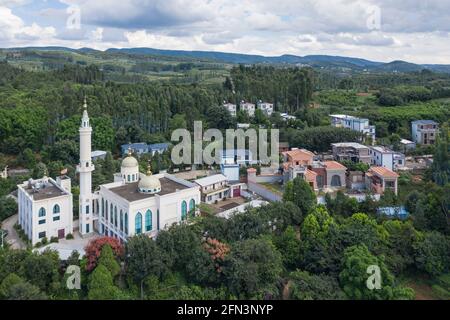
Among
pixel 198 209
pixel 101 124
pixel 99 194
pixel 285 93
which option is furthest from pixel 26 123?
pixel 285 93

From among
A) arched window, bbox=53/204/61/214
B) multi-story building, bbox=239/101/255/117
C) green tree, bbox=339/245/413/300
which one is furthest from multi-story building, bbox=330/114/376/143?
arched window, bbox=53/204/61/214

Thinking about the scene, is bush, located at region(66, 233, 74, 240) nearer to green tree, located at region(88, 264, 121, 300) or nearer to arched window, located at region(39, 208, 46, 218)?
arched window, located at region(39, 208, 46, 218)

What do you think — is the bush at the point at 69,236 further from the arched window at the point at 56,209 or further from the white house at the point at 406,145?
the white house at the point at 406,145

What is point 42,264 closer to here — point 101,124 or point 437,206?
point 437,206

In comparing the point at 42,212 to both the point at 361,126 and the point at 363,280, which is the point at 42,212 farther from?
the point at 361,126

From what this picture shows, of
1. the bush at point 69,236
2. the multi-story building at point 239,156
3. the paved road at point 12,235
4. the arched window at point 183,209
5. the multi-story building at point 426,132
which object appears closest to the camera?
the paved road at point 12,235

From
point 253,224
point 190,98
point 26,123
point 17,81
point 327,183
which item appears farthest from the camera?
point 17,81

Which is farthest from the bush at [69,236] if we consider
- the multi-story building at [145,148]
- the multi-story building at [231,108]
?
the multi-story building at [231,108]
